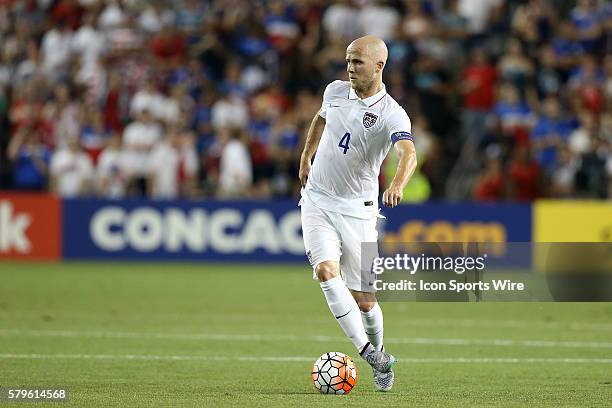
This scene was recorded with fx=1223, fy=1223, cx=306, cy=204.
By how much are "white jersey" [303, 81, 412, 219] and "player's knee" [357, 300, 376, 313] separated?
0.65 metres

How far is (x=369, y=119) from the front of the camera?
9.19 m

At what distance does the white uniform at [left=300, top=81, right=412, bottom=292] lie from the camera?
920cm

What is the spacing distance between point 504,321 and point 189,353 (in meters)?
4.90

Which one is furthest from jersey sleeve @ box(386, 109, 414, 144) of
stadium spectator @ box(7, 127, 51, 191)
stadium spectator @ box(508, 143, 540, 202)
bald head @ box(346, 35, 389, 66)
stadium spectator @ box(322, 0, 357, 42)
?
stadium spectator @ box(7, 127, 51, 191)

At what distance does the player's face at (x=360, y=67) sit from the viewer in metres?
8.99

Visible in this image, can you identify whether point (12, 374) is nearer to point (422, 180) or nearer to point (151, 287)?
point (151, 287)

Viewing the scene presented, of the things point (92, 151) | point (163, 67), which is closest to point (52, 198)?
point (92, 151)

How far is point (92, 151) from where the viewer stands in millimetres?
23641

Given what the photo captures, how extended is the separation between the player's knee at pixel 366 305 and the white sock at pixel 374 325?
0.02 metres

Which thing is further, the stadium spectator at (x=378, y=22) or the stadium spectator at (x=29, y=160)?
the stadium spectator at (x=378, y=22)

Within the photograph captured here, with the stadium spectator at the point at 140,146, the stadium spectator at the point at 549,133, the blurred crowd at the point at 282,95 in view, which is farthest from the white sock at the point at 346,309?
the stadium spectator at the point at 140,146

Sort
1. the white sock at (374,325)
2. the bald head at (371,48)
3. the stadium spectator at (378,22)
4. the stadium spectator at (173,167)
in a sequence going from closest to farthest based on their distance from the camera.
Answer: the bald head at (371,48), the white sock at (374,325), the stadium spectator at (173,167), the stadium spectator at (378,22)

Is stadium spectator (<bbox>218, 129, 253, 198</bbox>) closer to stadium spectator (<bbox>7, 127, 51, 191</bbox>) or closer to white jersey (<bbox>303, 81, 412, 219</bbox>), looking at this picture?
stadium spectator (<bbox>7, 127, 51, 191</bbox>)

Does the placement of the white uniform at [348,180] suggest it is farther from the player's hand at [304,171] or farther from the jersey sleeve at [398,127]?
the player's hand at [304,171]
